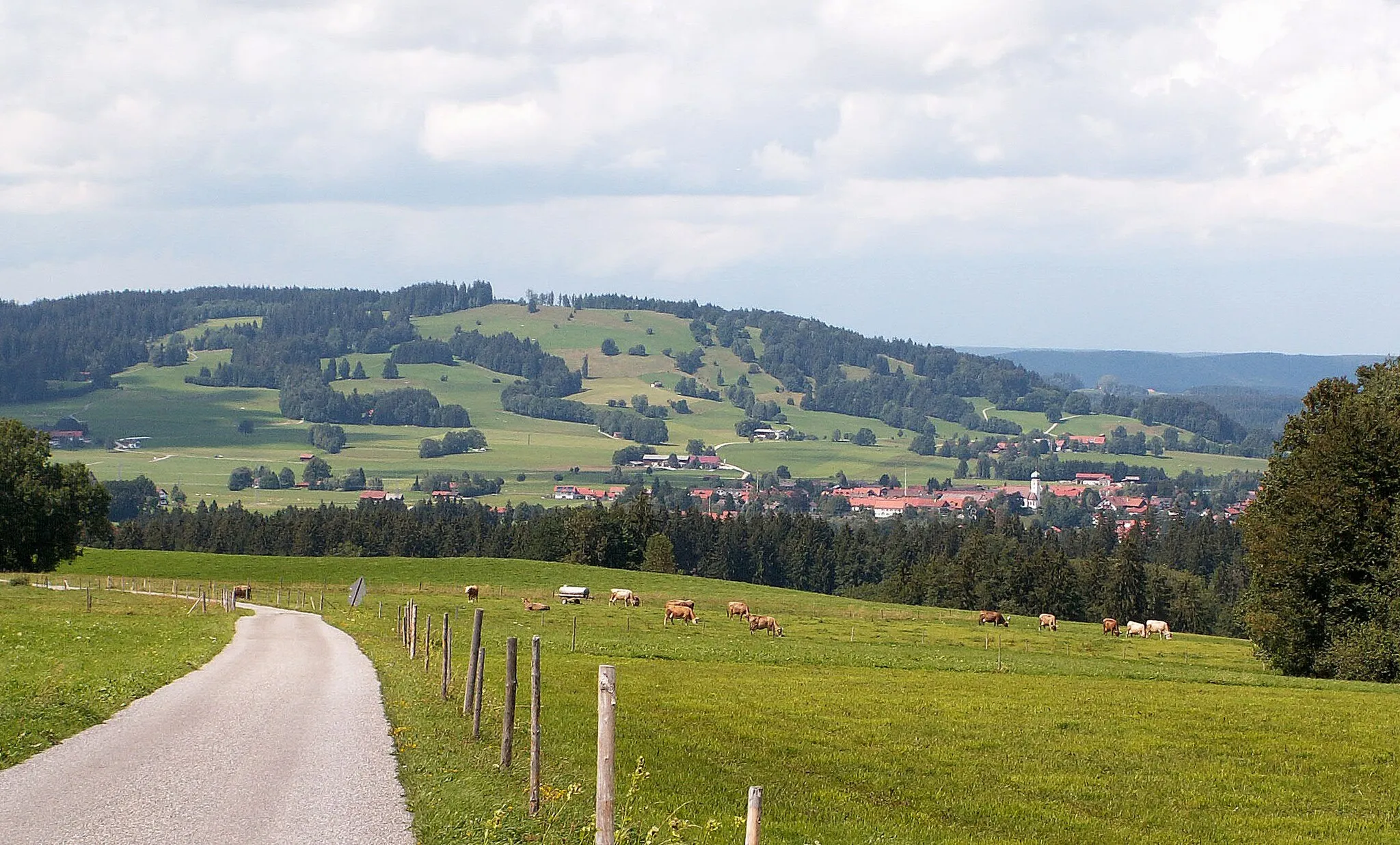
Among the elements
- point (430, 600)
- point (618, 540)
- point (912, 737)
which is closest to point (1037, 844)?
point (912, 737)

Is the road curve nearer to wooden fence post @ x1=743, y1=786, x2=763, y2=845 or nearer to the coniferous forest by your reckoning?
wooden fence post @ x1=743, y1=786, x2=763, y2=845

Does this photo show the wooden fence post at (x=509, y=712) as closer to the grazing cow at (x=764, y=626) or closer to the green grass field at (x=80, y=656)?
the green grass field at (x=80, y=656)

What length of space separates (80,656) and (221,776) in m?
21.1

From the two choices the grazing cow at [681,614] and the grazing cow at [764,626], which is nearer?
the grazing cow at [764,626]

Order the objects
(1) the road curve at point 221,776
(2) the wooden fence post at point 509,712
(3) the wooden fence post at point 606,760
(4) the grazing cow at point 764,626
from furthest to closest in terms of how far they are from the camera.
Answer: (4) the grazing cow at point 764,626 < (2) the wooden fence post at point 509,712 < (1) the road curve at point 221,776 < (3) the wooden fence post at point 606,760

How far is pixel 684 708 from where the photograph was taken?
28328mm

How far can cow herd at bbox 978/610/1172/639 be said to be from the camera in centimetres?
8466

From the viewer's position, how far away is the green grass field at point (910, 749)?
16.3 m

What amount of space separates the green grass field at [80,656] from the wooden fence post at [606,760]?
32.0 ft

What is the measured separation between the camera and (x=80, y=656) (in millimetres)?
35281

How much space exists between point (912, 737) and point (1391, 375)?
1687 inches

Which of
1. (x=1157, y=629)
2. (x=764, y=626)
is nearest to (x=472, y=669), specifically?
(x=764, y=626)

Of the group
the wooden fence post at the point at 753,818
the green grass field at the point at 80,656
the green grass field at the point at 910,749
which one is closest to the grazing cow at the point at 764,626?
the green grass field at the point at 910,749

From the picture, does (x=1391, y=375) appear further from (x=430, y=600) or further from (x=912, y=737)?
(x=430, y=600)
